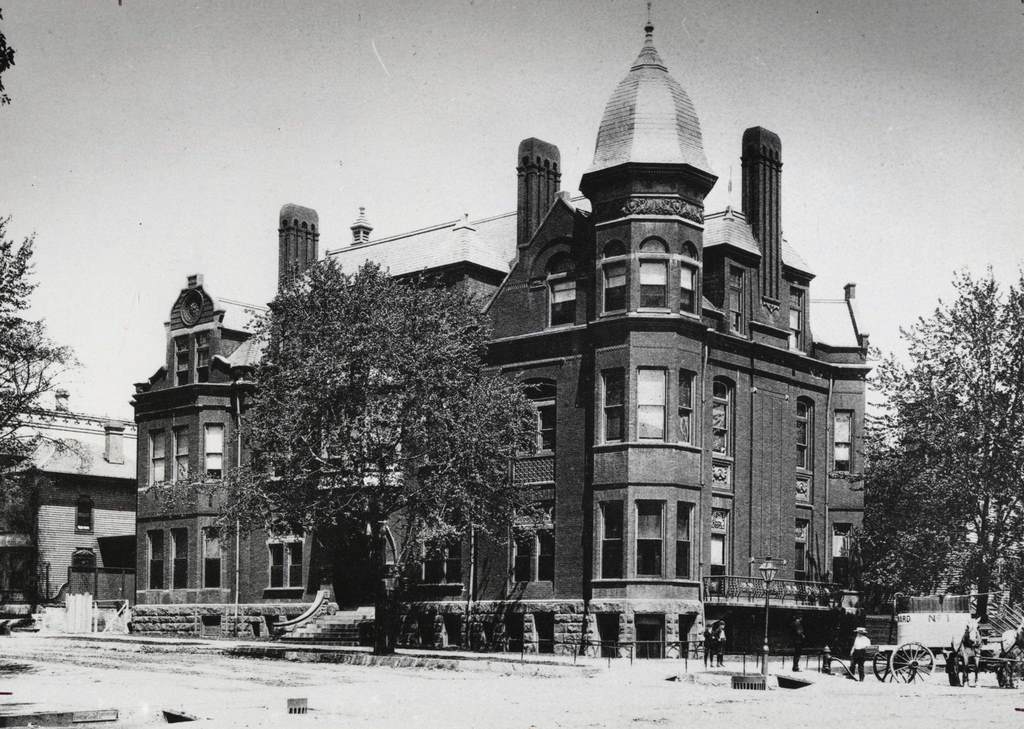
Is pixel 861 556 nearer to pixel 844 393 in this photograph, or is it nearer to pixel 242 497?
pixel 844 393

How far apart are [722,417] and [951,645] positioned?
1305 cm

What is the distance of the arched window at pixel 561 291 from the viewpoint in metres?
42.6

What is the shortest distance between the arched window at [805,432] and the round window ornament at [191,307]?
23945mm

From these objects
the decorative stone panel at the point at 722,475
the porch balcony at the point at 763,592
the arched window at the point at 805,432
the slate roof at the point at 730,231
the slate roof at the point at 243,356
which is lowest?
the porch balcony at the point at 763,592

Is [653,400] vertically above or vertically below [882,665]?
above

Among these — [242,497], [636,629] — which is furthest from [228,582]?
[636,629]

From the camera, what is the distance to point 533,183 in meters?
46.2

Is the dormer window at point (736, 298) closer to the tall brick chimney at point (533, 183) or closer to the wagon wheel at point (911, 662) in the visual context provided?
the tall brick chimney at point (533, 183)

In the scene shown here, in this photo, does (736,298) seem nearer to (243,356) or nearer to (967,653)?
(967,653)

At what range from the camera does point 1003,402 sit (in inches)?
1703

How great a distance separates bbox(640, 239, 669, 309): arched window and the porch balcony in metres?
8.56

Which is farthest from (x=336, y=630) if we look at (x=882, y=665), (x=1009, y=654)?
(x=1009, y=654)

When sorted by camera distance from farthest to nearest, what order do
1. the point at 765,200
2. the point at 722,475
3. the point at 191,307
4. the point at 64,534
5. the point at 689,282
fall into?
the point at 64,534 < the point at 191,307 < the point at 765,200 < the point at 722,475 < the point at 689,282

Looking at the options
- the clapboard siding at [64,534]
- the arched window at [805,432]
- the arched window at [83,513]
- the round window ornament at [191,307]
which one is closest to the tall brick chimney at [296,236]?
the round window ornament at [191,307]
